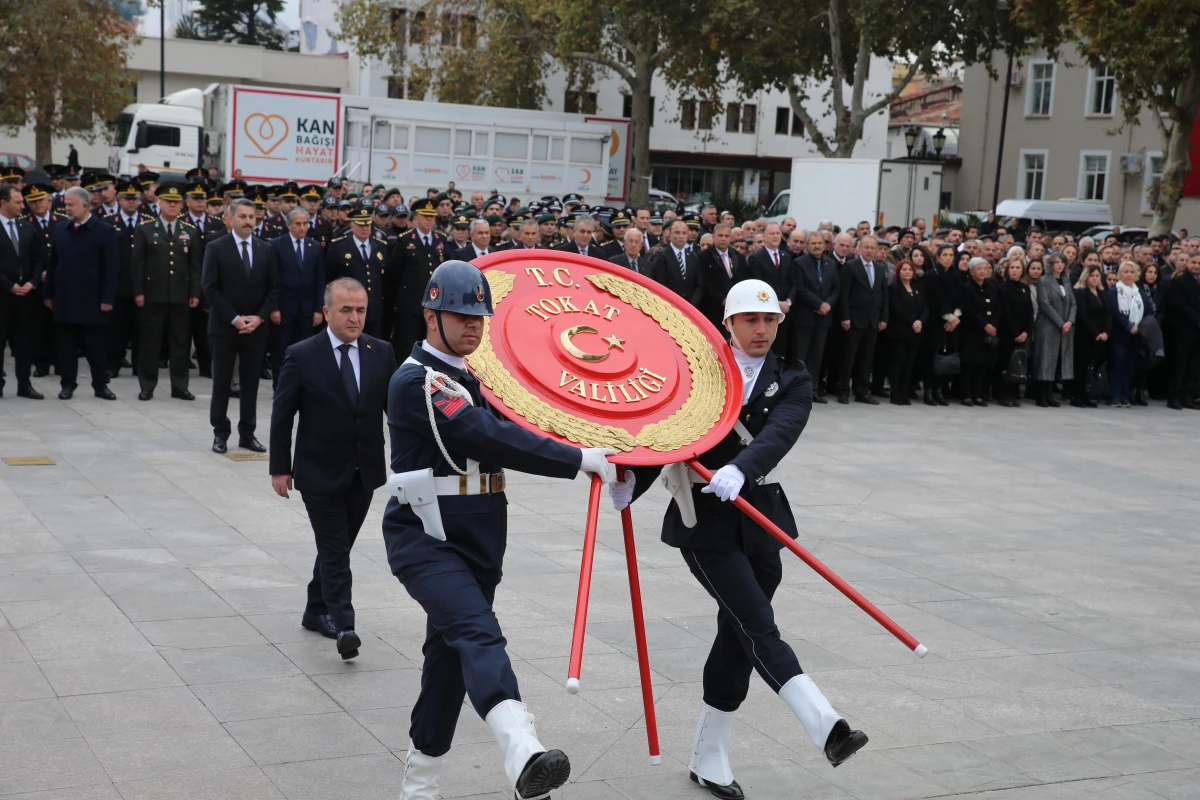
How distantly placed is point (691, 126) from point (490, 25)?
18.3 meters

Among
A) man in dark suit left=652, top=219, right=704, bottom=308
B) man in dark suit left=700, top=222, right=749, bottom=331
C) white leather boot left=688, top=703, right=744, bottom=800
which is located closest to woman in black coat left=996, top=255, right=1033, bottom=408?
man in dark suit left=700, top=222, right=749, bottom=331

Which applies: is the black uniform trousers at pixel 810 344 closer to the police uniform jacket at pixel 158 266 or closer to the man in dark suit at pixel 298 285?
the man in dark suit at pixel 298 285

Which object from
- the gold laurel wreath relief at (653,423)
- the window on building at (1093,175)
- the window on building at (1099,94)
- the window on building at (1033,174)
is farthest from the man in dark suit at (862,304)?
Result: the window on building at (1033,174)

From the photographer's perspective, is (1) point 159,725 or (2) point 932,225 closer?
(1) point 159,725

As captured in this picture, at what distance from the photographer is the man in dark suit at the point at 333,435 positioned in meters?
6.50

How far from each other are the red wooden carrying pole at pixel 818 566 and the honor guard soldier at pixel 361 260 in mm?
9091

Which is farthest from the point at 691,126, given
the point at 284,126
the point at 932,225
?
the point at 932,225

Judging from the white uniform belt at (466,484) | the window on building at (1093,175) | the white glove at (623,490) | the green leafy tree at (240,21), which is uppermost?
the green leafy tree at (240,21)

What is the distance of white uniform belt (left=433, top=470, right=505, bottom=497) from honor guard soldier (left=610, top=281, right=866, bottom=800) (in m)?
0.51

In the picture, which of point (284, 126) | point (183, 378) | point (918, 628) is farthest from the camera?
point (284, 126)

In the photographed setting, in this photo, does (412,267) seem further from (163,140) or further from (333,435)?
(163,140)

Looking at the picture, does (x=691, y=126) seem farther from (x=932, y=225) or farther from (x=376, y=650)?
→ (x=376, y=650)

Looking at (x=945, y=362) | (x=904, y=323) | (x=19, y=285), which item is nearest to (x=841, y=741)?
(x=19, y=285)

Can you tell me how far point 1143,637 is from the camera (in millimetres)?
7473
